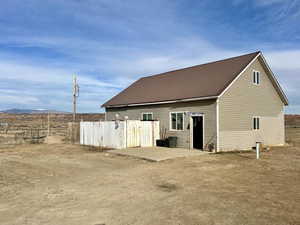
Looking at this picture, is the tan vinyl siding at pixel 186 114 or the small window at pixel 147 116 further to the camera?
the small window at pixel 147 116

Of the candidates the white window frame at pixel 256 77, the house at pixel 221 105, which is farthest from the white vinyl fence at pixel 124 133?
the white window frame at pixel 256 77

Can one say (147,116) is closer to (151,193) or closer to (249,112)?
(249,112)

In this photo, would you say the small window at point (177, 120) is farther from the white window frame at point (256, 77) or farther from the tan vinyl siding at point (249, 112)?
the white window frame at point (256, 77)

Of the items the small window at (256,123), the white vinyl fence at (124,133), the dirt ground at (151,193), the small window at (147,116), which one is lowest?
the dirt ground at (151,193)

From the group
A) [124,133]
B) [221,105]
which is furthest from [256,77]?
[124,133]

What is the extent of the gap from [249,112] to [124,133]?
339 inches

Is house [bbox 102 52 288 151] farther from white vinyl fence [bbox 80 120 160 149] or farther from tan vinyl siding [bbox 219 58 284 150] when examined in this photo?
white vinyl fence [bbox 80 120 160 149]

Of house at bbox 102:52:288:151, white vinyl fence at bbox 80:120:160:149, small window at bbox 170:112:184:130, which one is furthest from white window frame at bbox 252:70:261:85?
white vinyl fence at bbox 80:120:160:149

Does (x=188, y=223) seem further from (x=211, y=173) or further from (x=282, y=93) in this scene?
(x=282, y=93)

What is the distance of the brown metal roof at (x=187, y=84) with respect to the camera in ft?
60.8

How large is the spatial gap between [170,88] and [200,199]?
51.6ft

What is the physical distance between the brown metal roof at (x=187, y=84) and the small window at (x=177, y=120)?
1.10 m

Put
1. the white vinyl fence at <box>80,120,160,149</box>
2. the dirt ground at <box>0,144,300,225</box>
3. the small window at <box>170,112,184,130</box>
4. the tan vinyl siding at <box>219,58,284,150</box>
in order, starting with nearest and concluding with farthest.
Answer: the dirt ground at <box>0,144,300,225</box>, the tan vinyl siding at <box>219,58,284,150</box>, the white vinyl fence at <box>80,120,160,149</box>, the small window at <box>170,112,184,130</box>

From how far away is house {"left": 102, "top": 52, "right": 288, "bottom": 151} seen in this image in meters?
17.6
